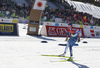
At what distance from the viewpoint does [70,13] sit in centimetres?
3775

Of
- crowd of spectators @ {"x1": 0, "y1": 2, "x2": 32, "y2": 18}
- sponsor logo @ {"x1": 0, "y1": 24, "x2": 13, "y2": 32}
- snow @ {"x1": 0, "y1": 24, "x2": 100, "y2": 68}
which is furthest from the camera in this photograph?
crowd of spectators @ {"x1": 0, "y1": 2, "x2": 32, "y2": 18}

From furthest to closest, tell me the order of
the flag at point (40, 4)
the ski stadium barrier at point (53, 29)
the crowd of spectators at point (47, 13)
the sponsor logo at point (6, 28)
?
1. the crowd of spectators at point (47, 13)
2. the ski stadium barrier at point (53, 29)
3. the flag at point (40, 4)
4. the sponsor logo at point (6, 28)

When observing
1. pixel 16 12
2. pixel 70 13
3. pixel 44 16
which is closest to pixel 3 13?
pixel 16 12

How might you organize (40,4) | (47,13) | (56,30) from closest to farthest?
(40,4) → (56,30) → (47,13)

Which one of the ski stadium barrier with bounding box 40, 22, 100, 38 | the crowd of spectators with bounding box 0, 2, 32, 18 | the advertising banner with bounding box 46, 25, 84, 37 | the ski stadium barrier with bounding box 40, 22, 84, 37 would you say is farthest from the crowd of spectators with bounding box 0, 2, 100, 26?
the advertising banner with bounding box 46, 25, 84, 37

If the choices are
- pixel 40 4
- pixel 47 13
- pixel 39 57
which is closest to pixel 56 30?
pixel 40 4

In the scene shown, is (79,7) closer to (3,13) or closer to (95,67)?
(3,13)

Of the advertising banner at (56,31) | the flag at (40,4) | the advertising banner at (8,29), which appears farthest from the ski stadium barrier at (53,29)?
the advertising banner at (8,29)

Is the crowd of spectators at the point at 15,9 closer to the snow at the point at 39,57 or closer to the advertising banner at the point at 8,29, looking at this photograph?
the advertising banner at the point at 8,29

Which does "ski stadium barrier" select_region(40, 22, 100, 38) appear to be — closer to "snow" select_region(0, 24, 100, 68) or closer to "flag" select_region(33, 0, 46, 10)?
"flag" select_region(33, 0, 46, 10)

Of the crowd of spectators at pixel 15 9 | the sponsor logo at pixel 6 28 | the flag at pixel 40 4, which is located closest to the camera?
the sponsor logo at pixel 6 28

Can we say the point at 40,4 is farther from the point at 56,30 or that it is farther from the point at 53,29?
the point at 56,30

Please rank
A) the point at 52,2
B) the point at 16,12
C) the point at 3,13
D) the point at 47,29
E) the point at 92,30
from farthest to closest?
1. the point at 52,2
2. the point at 16,12
3. the point at 3,13
4. the point at 92,30
5. the point at 47,29

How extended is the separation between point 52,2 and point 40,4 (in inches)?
1225
